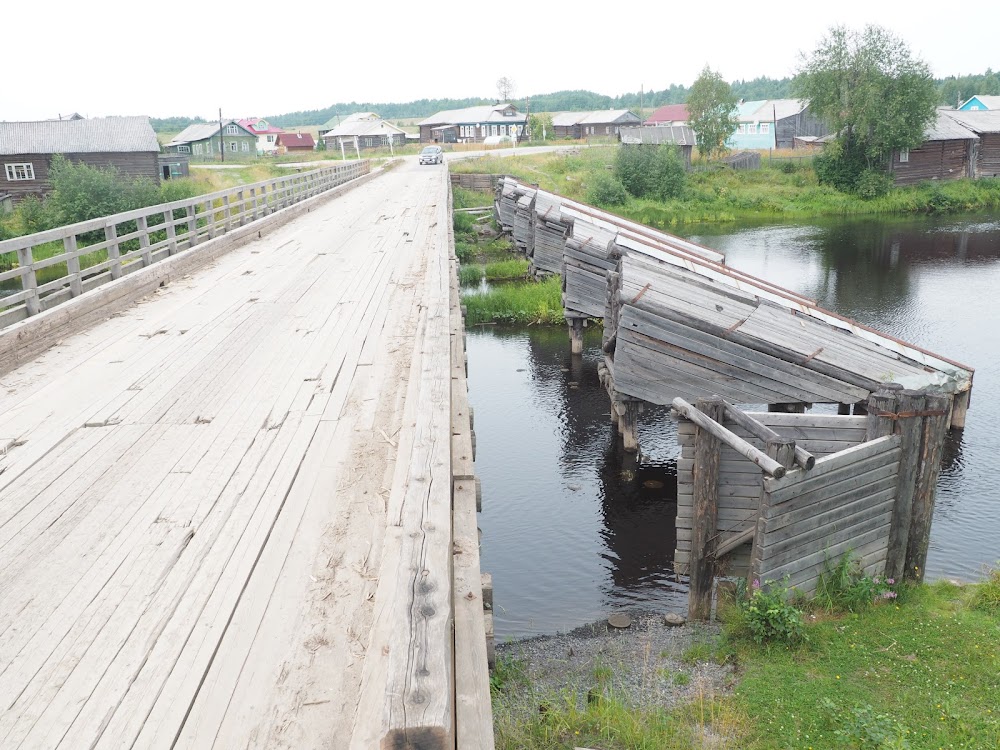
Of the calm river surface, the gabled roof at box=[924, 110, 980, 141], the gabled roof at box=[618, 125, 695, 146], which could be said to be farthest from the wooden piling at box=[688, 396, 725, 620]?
the gabled roof at box=[618, 125, 695, 146]

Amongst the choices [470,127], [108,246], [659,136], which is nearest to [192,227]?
[108,246]

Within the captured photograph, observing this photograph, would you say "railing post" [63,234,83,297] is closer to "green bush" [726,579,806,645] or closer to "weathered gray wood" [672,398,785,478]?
"weathered gray wood" [672,398,785,478]

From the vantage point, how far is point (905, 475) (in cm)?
791

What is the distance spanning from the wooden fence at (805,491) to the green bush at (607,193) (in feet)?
136

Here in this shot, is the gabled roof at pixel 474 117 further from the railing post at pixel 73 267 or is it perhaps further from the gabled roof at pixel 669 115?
the railing post at pixel 73 267

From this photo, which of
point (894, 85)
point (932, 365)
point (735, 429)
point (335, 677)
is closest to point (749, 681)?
point (735, 429)

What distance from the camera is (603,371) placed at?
15.3 m

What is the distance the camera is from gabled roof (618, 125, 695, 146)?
194 feet

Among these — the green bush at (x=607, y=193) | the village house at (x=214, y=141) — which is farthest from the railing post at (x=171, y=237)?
the village house at (x=214, y=141)

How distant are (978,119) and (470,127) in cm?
6606

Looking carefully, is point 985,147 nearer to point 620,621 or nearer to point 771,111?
point 771,111

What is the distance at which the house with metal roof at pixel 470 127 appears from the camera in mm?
109188

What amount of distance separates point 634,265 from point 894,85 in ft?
150

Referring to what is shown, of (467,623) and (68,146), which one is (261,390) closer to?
(467,623)
